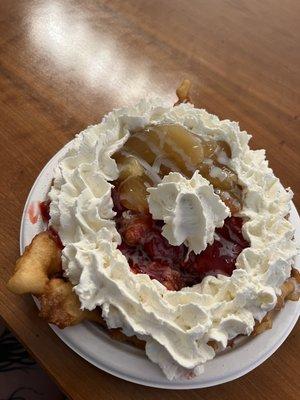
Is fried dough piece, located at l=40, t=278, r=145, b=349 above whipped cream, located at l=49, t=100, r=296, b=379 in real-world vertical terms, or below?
below

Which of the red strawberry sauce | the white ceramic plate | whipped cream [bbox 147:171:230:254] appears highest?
whipped cream [bbox 147:171:230:254]

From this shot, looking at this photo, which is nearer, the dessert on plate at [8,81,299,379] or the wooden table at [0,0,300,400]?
the dessert on plate at [8,81,299,379]

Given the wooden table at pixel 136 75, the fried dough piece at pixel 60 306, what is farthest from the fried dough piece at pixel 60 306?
the wooden table at pixel 136 75

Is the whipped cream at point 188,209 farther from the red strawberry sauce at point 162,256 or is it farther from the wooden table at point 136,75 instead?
the wooden table at point 136,75

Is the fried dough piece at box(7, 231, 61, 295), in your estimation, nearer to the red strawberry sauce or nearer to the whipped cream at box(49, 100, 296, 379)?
the whipped cream at box(49, 100, 296, 379)

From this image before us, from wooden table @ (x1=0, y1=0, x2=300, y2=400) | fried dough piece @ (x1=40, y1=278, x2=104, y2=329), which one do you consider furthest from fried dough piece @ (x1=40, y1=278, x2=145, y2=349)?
wooden table @ (x1=0, y1=0, x2=300, y2=400)

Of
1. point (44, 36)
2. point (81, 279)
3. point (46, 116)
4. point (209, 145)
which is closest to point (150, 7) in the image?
point (44, 36)

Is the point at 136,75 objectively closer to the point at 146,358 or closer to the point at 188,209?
the point at 188,209
